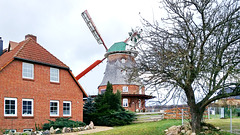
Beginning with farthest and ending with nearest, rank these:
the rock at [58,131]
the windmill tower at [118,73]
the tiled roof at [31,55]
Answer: the windmill tower at [118,73]
the tiled roof at [31,55]
the rock at [58,131]

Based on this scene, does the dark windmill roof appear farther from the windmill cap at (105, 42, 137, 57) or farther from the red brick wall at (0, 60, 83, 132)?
the red brick wall at (0, 60, 83, 132)

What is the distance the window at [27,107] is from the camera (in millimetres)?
17225

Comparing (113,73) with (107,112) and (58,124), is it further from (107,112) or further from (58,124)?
(58,124)

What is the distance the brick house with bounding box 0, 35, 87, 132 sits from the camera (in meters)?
16.3

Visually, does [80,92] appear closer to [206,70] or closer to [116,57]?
[206,70]

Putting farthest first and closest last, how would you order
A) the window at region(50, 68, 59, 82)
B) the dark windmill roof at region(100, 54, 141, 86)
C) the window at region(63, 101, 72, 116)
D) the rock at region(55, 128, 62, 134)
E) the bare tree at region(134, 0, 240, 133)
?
the dark windmill roof at region(100, 54, 141, 86) < the window at region(63, 101, 72, 116) < the window at region(50, 68, 59, 82) < the rock at region(55, 128, 62, 134) < the bare tree at region(134, 0, 240, 133)

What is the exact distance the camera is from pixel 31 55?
18172 millimetres

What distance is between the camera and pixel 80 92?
22.1 metres

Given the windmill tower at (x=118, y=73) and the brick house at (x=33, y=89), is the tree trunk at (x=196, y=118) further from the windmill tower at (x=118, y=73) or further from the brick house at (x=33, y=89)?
the windmill tower at (x=118, y=73)

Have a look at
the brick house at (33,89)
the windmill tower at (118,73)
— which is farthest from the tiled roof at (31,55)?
the windmill tower at (118,73)

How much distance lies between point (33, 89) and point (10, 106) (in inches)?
81.9

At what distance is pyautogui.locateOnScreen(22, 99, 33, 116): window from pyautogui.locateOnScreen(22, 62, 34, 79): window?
5.58ft

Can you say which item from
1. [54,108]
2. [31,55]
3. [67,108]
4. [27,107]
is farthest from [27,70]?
[67,108]

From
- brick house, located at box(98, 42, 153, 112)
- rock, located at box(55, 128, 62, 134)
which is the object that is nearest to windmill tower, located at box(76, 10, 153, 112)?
brick house, located at box(98, 42, 153, 112)
